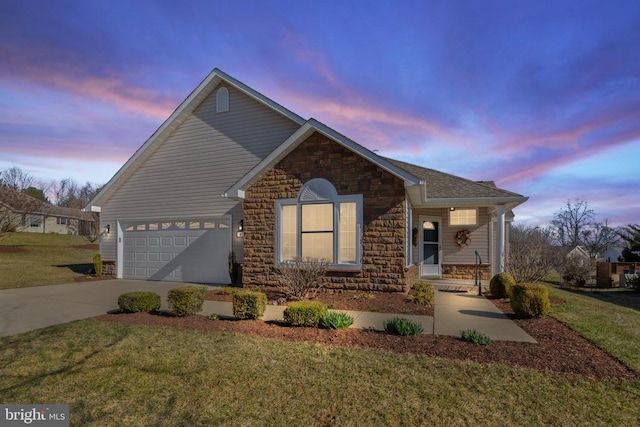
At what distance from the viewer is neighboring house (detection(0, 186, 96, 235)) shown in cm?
2052

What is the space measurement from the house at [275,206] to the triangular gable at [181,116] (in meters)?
0.04

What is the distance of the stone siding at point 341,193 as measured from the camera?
9.62 meters

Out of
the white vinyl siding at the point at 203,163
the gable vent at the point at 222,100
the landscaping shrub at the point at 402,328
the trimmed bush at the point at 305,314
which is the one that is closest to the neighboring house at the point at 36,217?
the white vinyl siding at the point at 203,163

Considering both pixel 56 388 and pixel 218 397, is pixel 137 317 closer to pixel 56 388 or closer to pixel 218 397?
pixel 56 388

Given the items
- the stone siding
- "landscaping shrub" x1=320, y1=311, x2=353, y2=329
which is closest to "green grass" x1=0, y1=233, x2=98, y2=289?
the stone siding

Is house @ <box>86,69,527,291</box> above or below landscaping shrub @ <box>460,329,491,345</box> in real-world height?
above

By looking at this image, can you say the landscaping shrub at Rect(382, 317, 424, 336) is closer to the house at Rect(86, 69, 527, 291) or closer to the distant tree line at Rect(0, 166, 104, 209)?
the house at Rect(86, 69, 527, 291)

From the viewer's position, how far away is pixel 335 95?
13.3m

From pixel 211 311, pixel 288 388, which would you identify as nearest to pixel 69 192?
pixel 211 311

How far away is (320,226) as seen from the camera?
10477 millimetres

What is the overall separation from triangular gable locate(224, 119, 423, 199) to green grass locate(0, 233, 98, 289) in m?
9.28

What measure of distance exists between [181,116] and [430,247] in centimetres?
1114

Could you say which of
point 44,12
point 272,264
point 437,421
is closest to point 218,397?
point 437,421

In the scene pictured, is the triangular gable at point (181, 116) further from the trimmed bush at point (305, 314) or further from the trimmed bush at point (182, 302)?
the trimmed bush at point (305, 314)
